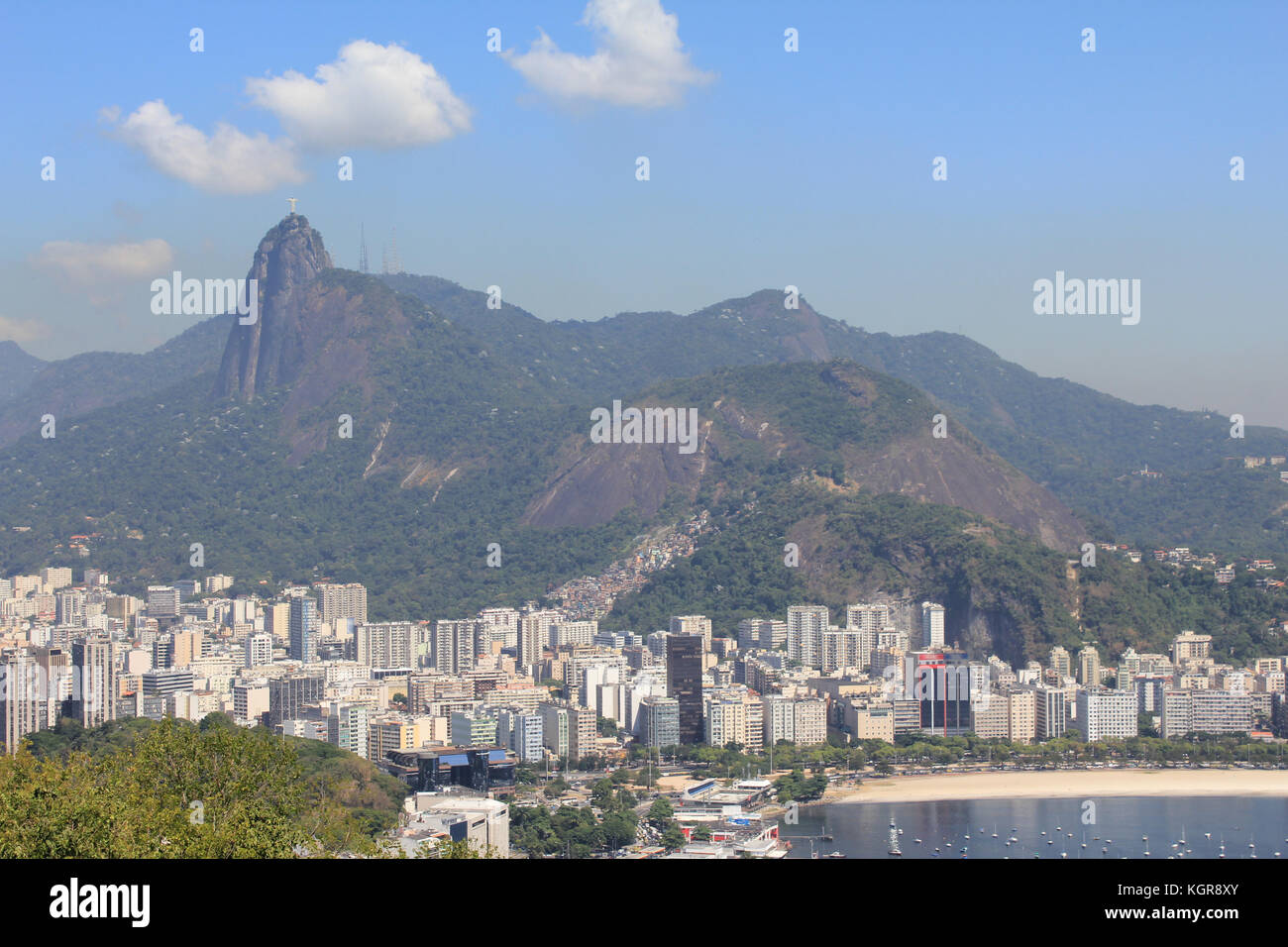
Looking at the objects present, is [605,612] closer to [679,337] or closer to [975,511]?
[975,511]

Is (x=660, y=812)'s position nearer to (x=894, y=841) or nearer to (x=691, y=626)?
(x=894, y=841)

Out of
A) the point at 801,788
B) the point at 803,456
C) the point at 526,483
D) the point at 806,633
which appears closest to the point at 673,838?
the point at 801,788

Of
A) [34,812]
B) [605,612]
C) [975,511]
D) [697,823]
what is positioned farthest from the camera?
[975,511]

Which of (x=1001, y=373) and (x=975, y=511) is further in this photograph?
(x=1001, y=373)

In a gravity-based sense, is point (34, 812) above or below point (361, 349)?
below

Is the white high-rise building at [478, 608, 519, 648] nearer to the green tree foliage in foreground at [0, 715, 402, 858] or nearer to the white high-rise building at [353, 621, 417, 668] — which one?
the white high-rise building at [353, 621, 417, 668]

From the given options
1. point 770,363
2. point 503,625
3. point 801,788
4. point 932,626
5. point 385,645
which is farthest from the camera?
point 770,363
